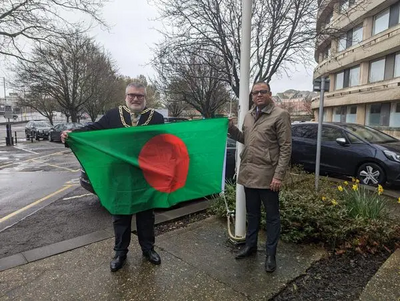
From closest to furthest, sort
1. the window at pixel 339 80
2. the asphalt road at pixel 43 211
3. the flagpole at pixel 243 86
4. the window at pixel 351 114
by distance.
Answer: the flagpole at pixel 243 86 → the asphalt road at pixel 43 211 → the window at pixel 351 114 → the window at pixel 339 80

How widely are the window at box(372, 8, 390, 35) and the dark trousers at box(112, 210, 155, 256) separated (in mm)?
23713

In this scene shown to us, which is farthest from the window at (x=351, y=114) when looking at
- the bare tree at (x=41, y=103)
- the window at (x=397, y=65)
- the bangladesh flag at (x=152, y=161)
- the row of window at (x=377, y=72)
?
the bare tree at (x=41, y=103)

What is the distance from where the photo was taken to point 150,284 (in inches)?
111

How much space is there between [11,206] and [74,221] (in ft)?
6.29

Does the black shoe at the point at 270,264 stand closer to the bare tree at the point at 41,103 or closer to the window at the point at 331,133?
the window at the point at 331,133

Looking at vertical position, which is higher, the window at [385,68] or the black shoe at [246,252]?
the window at [385,68]

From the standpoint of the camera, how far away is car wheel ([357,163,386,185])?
22.7ft

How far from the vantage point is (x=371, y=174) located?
7059mm

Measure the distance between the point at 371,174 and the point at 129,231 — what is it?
626 cm

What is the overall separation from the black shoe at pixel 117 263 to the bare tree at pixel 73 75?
2553 centimetres

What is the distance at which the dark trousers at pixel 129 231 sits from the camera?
3.17 meters

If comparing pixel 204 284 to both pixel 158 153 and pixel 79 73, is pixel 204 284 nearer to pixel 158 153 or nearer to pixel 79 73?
pixel 158 153

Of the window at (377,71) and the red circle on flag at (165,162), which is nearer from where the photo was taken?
the red circle on flag at (165,162)

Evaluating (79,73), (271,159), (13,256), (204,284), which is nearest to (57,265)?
(13,256)
